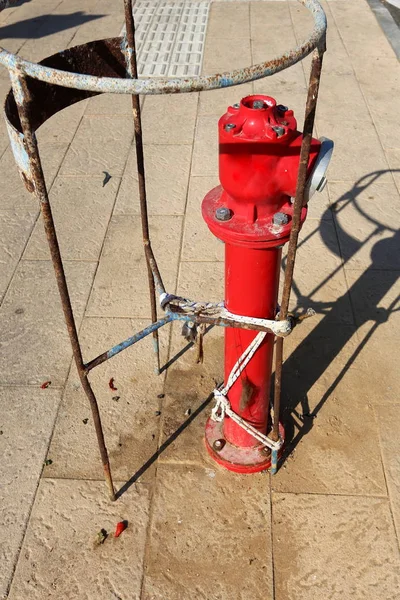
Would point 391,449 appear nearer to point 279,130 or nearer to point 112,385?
point 112,385

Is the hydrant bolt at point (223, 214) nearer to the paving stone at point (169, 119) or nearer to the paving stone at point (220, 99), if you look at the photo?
the paving stone at point (169, 119)

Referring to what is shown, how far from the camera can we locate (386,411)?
2865 millimetres

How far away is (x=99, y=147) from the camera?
194 inches

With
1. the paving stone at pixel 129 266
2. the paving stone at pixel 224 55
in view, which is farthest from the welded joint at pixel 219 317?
the paving stone at pixel 224 55

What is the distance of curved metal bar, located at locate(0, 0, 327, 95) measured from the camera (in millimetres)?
1312

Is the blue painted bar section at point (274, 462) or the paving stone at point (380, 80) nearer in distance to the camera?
the blue painted bar section at point (274, 462)

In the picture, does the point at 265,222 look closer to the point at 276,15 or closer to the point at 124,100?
the point at 124,100

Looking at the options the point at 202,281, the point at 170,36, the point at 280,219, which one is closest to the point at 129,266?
the point at 202,281

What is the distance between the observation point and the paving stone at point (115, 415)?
106 inches

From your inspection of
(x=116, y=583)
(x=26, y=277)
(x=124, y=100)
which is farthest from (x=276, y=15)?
(x=116, y=583)

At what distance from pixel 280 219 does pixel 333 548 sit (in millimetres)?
1405

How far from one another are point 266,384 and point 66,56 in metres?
1.49

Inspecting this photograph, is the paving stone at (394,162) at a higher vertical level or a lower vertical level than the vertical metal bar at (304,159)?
lower

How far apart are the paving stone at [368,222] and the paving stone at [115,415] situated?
4.66 ft
